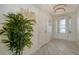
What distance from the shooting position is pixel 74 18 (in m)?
1.67

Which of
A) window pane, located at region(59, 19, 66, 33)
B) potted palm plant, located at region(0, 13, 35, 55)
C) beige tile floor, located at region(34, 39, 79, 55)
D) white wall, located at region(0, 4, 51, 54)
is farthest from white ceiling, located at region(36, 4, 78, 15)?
beige tile floor, located at region(34, 39, 79, 55)

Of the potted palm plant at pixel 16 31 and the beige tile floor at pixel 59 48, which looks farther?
the beige tile floor at pixel 59 48

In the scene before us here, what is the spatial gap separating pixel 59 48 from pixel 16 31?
0.86 metres

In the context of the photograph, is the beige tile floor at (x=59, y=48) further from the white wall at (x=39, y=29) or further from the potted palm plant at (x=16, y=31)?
the potted palm plant at (x=16, y=31)

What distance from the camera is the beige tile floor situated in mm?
1653

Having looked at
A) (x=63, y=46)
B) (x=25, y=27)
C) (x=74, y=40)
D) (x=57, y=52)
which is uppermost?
(x=25, y=27)

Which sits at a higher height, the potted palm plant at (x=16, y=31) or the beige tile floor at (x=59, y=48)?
the potted palm plant at (x=16, y=31)

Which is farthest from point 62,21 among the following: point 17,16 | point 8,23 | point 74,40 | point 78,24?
point 8,23

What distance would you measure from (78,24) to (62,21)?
0.30 meters

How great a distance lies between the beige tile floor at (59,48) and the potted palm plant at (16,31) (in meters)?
→ 0.35

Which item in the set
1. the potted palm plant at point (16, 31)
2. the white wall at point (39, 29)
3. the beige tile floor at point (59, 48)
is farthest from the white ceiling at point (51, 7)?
the beige tile floor at point (59, 48)

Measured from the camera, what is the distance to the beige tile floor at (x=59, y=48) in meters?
1.65

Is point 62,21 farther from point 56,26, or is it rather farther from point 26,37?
point 26,37

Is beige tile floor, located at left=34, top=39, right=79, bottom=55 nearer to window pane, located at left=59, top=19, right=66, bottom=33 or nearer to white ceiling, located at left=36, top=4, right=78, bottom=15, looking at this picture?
window pane, located at left=59, top=19, right=66, bottom=33
